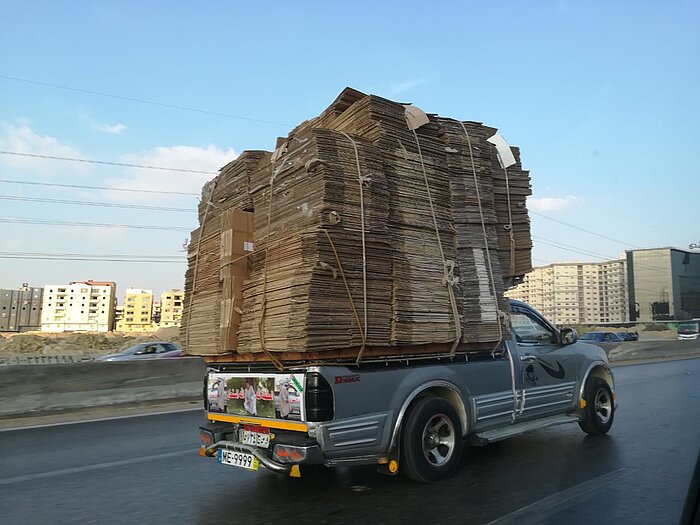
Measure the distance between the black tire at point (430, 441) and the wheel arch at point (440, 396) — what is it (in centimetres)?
9

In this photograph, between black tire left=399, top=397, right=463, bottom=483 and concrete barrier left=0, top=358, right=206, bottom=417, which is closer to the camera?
black tire left=399, top=397, right=463, bottom=483

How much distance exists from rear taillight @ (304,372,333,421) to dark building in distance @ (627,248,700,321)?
390 feet

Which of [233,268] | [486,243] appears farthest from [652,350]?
[233,268]

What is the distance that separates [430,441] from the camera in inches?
212

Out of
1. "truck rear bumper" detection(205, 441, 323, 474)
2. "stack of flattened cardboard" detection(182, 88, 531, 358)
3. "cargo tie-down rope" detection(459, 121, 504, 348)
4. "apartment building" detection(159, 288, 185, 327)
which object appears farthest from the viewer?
"apartment building" detection(159, 288, 185, 327)

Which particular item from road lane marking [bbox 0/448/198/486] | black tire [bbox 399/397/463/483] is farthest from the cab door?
road lane marking [bbox 0/448/198/486]

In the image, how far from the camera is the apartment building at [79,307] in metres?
128

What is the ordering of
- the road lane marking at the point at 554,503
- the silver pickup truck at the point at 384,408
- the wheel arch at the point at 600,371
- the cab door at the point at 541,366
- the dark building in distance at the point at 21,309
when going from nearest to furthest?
the road lane marking at the point at 554,503
the silver pickup truck at the point at 384,408
the cab door at the point at 541,366
the wheel arch at the point at 600,371
the dark building in distance at the point at 21,309

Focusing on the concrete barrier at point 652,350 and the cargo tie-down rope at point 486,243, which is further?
the concrete barrier at point 652,350

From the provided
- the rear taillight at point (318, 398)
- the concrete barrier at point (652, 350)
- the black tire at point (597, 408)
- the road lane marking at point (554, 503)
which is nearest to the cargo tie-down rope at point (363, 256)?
the rear taillight at point (318, 398)

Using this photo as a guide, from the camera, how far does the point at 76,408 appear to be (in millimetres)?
10969

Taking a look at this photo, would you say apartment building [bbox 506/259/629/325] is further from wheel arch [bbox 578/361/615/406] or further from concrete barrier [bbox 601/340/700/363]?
wheel arch [bbox 578/361/615/406]

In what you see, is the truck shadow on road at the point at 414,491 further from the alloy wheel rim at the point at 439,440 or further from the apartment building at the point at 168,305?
the apartment building at the point at 168,305

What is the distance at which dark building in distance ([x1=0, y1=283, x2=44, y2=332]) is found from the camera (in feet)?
371
